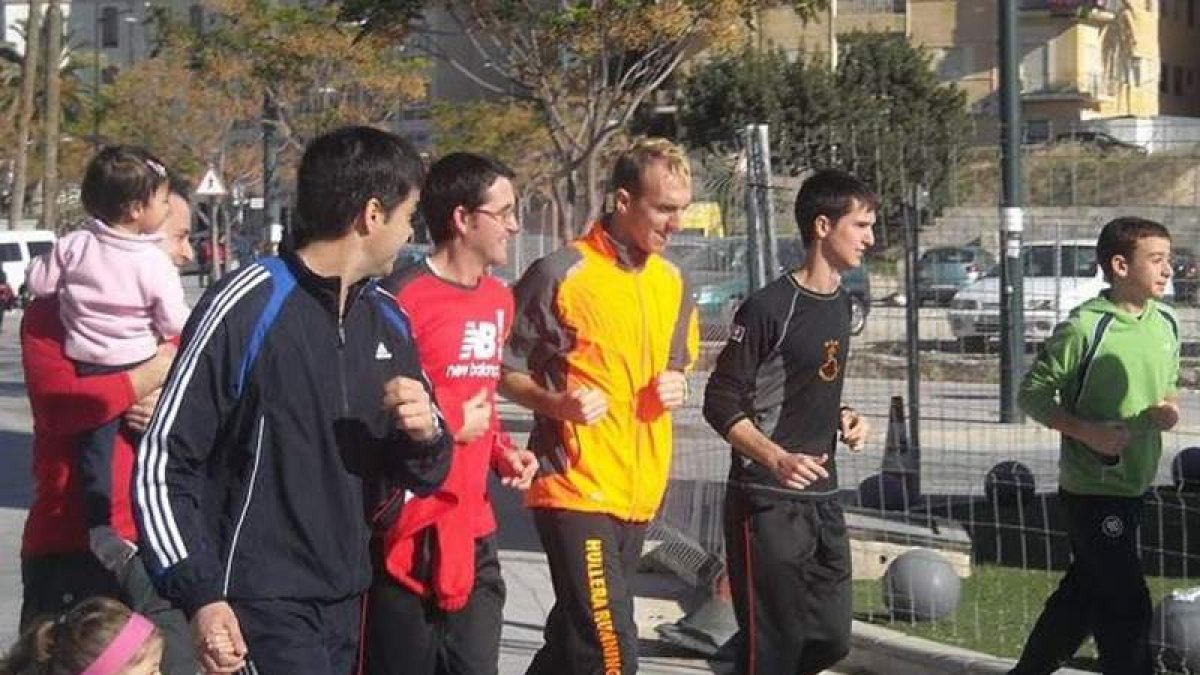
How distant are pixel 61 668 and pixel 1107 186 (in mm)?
7534

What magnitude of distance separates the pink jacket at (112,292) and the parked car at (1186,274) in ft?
16.9

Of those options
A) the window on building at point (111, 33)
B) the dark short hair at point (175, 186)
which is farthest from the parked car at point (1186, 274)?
the window on building at point (111, 33)

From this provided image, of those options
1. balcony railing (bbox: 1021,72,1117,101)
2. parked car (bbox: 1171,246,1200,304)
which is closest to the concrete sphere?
parked car (bbox: 1171,246,1200,304)

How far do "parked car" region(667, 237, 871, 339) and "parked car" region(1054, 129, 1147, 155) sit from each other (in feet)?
4.28

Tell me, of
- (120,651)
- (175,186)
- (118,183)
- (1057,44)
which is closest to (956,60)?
(1057,44)

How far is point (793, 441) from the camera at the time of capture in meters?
7.02

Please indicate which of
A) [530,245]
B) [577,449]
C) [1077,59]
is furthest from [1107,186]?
[1077,59]

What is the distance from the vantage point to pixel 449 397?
6188 mm

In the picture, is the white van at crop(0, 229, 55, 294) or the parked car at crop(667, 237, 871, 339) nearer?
the parked car at crop(667, 237, 871, 339)

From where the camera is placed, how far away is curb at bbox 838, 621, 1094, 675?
28.4 feet

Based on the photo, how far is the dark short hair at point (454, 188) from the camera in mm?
6457

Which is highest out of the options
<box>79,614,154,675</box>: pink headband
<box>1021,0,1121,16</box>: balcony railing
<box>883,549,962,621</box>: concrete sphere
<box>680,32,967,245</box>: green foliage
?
<box>1021,0,1121,16</box>: balcony railing

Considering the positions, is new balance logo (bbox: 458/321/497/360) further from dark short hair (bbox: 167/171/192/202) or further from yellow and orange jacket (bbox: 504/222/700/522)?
dark short hair (bbox: 167/171/192/202)

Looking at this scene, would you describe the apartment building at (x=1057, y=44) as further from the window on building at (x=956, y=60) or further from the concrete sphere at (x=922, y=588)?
the concrete sphere at (x=922, y=588)
